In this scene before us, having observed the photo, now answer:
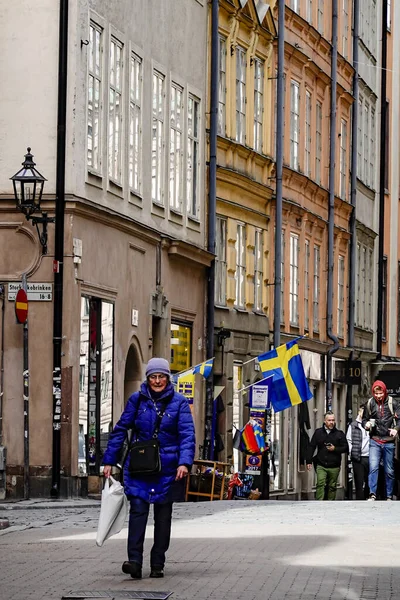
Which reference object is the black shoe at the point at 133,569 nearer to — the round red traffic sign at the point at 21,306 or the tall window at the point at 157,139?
the round red traffic sign at the point at 21,306

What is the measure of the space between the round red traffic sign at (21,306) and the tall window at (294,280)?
1764 cm

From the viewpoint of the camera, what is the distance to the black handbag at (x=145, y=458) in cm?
1411

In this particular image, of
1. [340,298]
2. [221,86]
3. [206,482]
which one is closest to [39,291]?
[206,482]

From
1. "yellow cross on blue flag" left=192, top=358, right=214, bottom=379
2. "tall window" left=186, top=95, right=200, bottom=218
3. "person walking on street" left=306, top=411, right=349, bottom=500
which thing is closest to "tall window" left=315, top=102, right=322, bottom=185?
"tall window" left=186, top=95, right=200, bottom=218

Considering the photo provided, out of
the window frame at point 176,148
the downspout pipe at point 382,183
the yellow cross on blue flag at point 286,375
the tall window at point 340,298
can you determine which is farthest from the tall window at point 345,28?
the yellow cross on blue flag at point 286,375

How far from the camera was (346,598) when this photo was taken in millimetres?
12430

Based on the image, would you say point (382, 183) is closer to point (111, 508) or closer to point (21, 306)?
point (21, 306)

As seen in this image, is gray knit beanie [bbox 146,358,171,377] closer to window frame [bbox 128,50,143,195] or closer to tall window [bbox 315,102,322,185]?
window frame [bbox 128,50,143,195]

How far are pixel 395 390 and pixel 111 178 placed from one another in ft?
58.5

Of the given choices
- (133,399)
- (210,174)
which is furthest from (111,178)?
(133,399)

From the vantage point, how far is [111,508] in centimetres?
1451

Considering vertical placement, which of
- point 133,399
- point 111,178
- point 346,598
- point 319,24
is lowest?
point 346,598

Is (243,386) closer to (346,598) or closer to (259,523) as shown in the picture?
(259,523)

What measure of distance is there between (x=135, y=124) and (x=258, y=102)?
9454 millimetres
